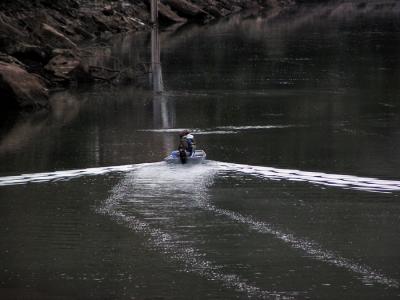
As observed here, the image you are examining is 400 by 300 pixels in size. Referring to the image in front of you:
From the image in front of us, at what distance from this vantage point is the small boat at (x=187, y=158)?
21.9m

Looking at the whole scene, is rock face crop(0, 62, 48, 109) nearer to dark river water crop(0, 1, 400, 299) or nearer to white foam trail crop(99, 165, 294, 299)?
dark river water crop(0, 1, 400, 299)

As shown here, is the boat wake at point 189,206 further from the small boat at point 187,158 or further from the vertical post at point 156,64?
the vertical post at point 156,64

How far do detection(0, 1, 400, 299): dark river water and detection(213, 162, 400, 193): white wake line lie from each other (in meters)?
0.05

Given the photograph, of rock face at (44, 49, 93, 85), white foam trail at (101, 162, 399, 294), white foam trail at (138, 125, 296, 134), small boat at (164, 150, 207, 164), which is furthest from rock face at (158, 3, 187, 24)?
white foam trail at (101, 162, 399, 294)

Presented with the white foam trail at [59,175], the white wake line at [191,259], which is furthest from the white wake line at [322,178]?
the white wake line at [191,259]

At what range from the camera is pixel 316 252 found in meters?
15.2

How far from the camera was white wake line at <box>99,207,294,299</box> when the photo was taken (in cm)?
1330

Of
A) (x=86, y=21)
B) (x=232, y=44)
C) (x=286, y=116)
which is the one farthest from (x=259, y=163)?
(x=86, y=21)

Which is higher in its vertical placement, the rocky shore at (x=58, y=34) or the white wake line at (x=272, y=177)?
the rocky shore at (x=58, y=34)

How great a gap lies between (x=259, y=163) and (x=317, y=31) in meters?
54.2

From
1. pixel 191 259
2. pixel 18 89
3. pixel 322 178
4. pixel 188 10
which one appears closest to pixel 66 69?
pixel 18 89

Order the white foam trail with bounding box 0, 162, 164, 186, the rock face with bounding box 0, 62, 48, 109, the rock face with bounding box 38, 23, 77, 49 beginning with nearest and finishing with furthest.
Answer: the white foam trail with bounding box 0, 162, 164, 186 → the rock face with bounding box 0, 62, 48, 109 → the rock face with bounding box 38, 23, 77, 49

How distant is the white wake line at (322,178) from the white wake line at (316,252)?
3.70m

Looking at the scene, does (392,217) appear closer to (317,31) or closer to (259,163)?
→ (259,163)
